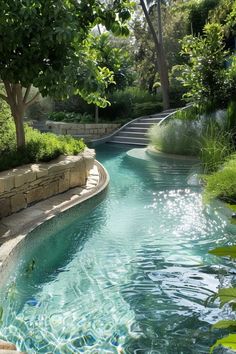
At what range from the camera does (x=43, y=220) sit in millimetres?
4324

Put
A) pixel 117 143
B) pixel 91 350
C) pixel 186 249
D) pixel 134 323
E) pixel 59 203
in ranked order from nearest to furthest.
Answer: pixel 91 350 < pixel 134 323 < pixel 186 249 < pixel 59 203 < pixel 117 143

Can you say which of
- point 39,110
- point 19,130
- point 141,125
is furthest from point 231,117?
point 39,110

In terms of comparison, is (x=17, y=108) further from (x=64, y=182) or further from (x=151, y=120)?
(x=151, y=120)

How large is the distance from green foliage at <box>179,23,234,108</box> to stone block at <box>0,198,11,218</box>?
6439mm

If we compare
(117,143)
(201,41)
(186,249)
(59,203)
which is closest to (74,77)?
(59,203)

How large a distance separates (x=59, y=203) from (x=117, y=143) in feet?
27.6

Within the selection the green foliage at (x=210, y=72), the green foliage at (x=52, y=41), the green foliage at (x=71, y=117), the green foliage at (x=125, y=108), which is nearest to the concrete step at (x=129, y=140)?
the green foliage at (x=71, y=117)

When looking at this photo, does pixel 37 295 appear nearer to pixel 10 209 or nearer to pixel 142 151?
pixel 10 209

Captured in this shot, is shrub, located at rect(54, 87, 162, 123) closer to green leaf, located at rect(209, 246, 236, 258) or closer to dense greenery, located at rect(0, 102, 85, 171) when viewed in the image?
dense greenery, located at rect(0, 102, 85, 171)

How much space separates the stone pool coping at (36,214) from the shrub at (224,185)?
1.61 m

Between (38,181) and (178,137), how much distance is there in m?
5.43

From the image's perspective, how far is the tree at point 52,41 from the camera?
441cm

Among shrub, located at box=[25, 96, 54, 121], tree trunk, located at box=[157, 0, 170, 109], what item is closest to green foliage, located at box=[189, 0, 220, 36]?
tree trunk, located at box=[157, 0, 170, 109]

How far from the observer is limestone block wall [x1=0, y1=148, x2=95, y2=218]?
14.4ft
